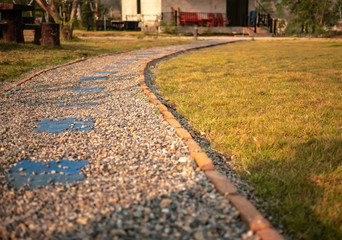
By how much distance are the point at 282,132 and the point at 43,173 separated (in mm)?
2041

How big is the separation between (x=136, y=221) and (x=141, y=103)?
2.40 m

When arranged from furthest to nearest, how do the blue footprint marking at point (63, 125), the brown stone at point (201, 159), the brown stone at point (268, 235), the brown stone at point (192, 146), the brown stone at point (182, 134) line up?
1. the blue footprint marking at point (63, 125)
2. the brown stone at point (182, 134)
3. the brown stone at point (192, 146)
4. the brown stone at point (201, 159)
5. the brown stone at point (268, 235)

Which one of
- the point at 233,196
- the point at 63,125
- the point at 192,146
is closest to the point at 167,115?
the point at 192,146

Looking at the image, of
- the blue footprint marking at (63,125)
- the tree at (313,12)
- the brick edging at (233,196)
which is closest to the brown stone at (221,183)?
the brick edging at (233,196)

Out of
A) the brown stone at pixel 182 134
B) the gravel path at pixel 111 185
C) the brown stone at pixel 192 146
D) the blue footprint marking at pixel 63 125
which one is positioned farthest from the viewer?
the blue footprint marking at pixel 63 125

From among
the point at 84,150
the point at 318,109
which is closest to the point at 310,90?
the point at 318,109

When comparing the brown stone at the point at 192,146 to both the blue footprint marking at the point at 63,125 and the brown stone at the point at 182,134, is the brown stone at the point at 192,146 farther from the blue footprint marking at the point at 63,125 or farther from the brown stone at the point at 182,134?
the blue footprint marking at the point at 63,125

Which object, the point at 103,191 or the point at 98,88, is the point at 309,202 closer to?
the point at 103,191

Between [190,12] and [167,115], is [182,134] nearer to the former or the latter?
[167,115]

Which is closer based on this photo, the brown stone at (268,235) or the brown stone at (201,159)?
the brown stone at (268,235)

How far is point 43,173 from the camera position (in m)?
2.12

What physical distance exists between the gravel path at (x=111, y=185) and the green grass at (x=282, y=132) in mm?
386

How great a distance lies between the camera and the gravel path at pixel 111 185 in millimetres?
1588

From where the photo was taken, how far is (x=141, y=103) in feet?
12.9
